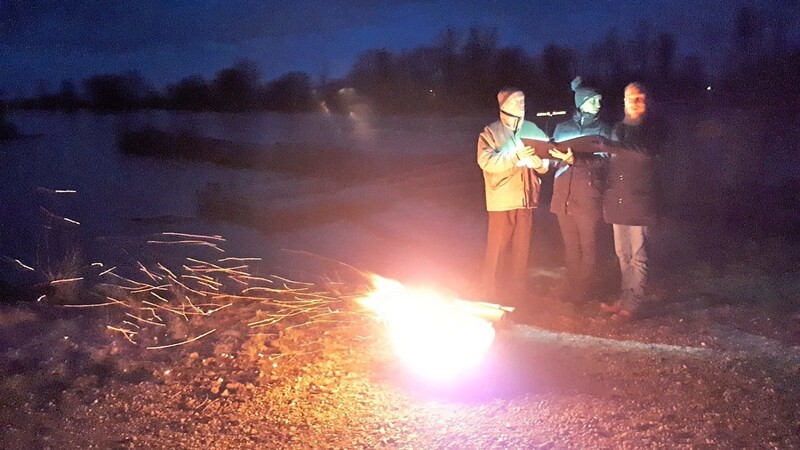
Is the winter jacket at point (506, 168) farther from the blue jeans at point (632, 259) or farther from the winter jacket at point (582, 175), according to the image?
the blue jeans at point (632, 259)

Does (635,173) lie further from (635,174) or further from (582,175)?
(582,175)

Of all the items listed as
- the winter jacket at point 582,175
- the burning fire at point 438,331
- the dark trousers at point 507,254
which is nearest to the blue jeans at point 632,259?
the winter jacket at point 582,175

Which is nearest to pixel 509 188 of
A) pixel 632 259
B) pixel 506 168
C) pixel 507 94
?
pixel 506 168

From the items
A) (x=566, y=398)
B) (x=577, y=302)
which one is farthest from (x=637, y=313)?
(x=566, y=398)

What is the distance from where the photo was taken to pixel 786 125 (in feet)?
55.6

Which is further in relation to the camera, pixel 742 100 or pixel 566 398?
pixel 742 100

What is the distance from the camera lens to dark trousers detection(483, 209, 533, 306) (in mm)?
6758

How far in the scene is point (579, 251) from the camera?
7.02 meters

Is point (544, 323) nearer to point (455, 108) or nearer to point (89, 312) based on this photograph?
point (89, 312)

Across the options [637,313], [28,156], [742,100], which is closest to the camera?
[637,313]

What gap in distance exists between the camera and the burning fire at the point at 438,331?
5.57 m

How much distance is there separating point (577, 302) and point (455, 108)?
88.4 feet

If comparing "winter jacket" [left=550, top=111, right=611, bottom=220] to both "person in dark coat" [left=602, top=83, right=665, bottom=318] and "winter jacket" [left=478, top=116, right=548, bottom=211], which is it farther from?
"winter jacket" [left=478, top=116, right=548, bottom=211]

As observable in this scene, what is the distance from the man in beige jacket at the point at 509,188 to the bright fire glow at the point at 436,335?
0.83 meters
